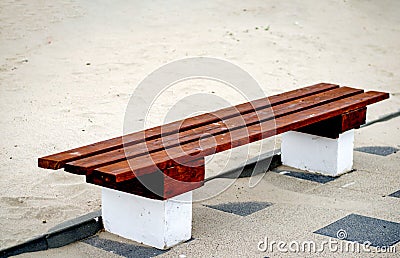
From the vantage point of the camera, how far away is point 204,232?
4.08 meters

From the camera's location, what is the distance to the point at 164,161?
144 inches

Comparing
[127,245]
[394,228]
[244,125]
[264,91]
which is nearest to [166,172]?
[127,245]

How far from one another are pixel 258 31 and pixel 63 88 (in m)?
3.16

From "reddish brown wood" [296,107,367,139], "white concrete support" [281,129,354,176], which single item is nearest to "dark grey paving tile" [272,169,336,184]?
"white concrete support" [281,129,354,176]

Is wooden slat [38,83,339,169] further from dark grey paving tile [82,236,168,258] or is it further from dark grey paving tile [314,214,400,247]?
dark grey paving tile [314,214,400,247]

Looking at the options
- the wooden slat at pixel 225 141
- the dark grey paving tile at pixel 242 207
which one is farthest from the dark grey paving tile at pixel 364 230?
the wooden slat at pixel 225 141

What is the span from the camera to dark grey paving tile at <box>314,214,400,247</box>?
3.96 metres

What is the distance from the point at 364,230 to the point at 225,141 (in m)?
0.91

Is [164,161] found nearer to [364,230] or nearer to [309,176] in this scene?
[364,230]

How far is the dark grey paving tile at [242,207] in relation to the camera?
438 cm

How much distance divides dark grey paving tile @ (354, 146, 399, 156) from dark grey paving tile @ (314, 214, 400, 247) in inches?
50.8

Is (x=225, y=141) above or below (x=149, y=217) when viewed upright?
above

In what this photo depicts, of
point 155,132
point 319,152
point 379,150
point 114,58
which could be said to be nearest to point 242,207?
point 155,132

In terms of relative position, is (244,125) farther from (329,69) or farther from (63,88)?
(329,69)
